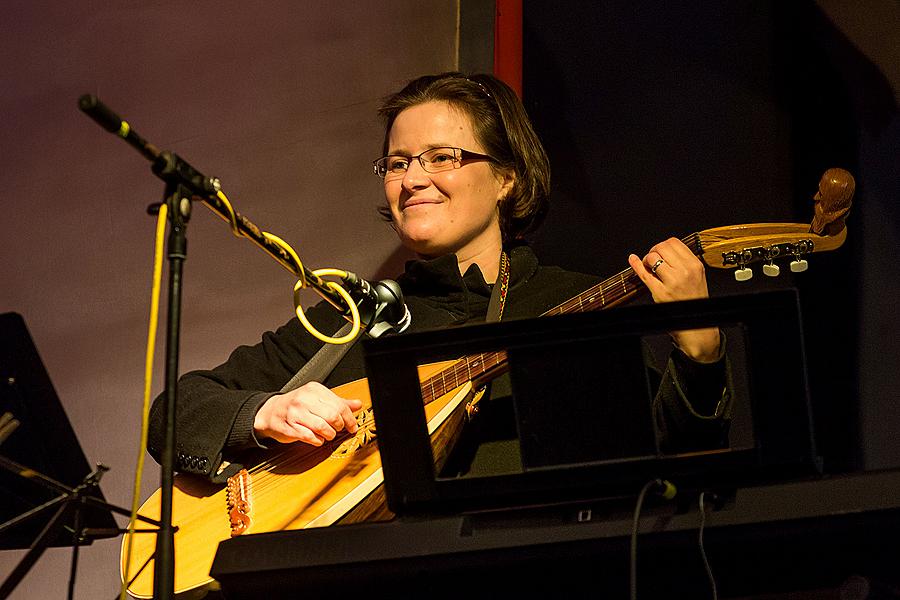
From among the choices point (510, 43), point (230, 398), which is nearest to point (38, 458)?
point (230, 398)

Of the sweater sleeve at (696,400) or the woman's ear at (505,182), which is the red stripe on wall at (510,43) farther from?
the sweater sleeve at (696,400)

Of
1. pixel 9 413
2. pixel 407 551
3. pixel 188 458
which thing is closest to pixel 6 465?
pixel 9 413

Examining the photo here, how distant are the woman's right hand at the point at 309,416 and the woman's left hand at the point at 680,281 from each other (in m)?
0.59

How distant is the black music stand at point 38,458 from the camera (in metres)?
1.62

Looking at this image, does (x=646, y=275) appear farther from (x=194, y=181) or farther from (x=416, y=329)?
(x=194, y=181)

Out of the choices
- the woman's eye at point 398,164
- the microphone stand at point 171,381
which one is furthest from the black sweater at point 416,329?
the microphone stand at point 171,381

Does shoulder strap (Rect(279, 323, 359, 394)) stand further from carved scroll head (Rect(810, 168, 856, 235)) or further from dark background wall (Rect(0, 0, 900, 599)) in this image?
carved scroll head (Rect(810, 168, 856, 235))

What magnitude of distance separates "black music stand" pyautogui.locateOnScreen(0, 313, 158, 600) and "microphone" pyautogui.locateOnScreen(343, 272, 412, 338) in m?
0.53

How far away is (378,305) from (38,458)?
678 millimetres

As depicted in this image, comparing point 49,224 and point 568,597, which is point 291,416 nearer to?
point 568,597

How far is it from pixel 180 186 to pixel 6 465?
26.8 inches

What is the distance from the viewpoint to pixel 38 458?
1691 millimetres

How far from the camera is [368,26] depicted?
115 inches

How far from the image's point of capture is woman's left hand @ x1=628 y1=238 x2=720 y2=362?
68.2 inches
